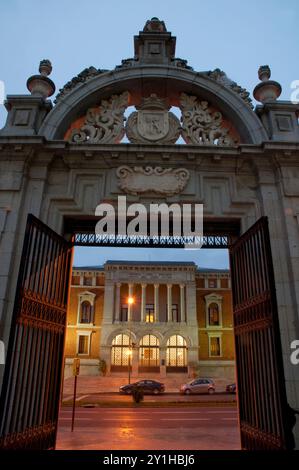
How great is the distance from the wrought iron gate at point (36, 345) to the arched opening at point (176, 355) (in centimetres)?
3715

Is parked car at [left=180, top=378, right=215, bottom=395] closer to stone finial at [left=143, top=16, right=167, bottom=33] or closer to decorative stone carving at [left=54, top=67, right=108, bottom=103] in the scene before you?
decorative stone carving at [left=54, top=67, right=108, bottom=103]

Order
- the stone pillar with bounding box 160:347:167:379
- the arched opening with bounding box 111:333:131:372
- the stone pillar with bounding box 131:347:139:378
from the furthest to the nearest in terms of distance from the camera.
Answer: the arched opening with bounding box 111:333:131:372 < the stone pillar with bounding box 160:347:167:379 < the stone pillar with bounding box 131:347:139:378

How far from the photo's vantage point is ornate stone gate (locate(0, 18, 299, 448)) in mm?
6605

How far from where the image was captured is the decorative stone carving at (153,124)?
7.70 meters

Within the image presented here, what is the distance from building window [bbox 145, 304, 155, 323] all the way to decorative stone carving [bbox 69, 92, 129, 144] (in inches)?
1519

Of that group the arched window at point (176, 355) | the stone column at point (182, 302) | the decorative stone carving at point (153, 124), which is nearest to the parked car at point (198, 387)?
the arched window at point (176, 355)

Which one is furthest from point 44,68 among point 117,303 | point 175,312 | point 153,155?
point 175,312

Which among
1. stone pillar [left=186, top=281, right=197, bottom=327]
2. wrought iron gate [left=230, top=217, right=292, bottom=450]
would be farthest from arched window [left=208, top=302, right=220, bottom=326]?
wrought iron gate [left=230, top=217, right=292, bottom=450]

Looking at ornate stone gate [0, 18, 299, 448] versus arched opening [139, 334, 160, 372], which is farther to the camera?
arched opening [139, 334, 160, 372]

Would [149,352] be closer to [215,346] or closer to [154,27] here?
[215,346]

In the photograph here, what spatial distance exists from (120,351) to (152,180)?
37.7 metres

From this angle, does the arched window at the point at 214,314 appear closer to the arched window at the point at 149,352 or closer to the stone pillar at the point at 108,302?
the arched window at the point at 149,352

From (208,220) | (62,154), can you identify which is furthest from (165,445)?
(62,154)

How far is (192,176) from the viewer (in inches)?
287
